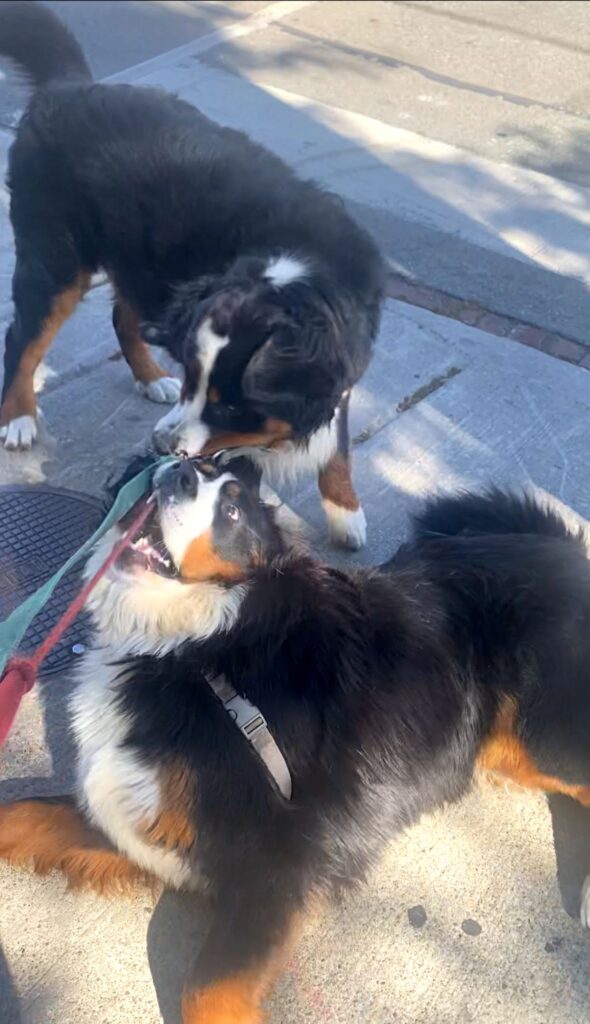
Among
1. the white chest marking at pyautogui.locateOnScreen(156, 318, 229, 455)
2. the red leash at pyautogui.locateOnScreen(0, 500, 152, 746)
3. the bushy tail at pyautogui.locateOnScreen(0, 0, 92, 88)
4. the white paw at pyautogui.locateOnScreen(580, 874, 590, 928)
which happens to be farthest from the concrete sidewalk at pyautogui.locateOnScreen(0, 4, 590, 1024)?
the bushy tail at pyautogui.locateOnScreen(0, 0, 92, 88)

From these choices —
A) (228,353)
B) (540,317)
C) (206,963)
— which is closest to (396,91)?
(540,317)

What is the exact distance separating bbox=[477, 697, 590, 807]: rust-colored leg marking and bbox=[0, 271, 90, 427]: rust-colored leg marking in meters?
2.32

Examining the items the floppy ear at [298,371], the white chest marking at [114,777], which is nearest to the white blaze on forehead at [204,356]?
the floppy ear at [298,371]

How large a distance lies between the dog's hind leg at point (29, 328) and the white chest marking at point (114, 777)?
5.81 feet

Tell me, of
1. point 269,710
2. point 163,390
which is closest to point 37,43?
point 163,390

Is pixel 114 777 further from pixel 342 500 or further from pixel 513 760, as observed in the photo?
pixel 342 500

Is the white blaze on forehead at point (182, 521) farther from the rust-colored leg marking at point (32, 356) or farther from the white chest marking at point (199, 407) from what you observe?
the rust-colored leg marking at point (32, 356)

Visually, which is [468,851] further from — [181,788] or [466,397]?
[466,397]

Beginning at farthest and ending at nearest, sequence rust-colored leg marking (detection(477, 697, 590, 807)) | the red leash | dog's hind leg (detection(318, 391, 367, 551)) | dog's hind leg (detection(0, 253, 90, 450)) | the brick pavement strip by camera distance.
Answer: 1. the brick pavement strip
2. dog's hind leg (detection(0, 253, 90, 450))
3. dog's hind leg (detection(318, 391, 367, 551))
4. rust-colored leg marking (detection(477, 697, 590, 807))
5. the red leash

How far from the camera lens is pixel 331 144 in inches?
265

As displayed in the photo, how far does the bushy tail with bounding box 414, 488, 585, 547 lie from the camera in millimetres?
2922

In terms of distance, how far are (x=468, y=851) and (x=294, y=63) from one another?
7282 mm

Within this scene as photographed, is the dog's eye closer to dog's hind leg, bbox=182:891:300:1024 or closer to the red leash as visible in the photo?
the red leash

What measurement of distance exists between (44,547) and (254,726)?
4.86ft
